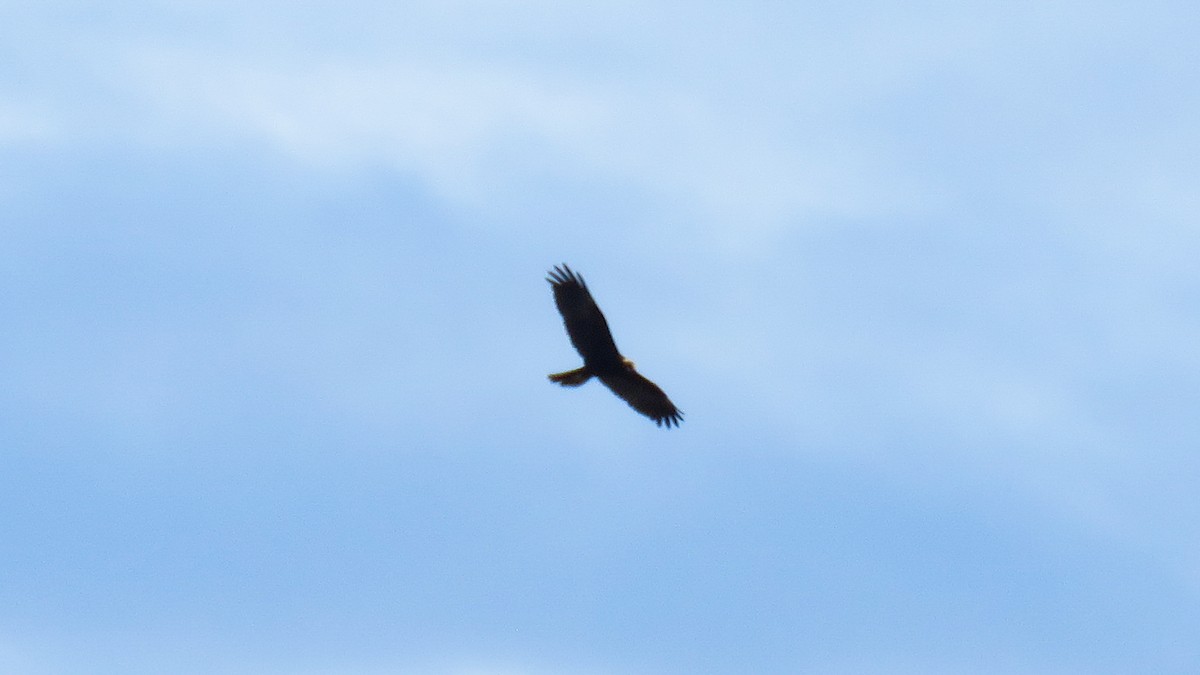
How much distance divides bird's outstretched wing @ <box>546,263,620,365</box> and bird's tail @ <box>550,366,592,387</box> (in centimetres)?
40

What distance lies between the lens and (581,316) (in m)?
37.8

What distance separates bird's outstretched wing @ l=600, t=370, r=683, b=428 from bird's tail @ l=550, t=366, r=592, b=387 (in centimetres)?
48

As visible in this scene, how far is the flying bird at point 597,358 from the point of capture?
37.7m

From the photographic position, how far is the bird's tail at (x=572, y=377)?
3825 cm

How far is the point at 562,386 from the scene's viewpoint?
38250mm

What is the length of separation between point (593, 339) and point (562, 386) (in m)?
1.05

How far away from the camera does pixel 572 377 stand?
126 feet

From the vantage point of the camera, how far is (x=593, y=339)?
37.9 meters

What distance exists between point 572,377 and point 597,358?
A: 56cm

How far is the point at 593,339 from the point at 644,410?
2.32 metres

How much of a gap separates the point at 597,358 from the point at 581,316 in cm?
92

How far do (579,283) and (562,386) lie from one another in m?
1.92

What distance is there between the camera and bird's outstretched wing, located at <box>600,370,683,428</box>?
38844mm

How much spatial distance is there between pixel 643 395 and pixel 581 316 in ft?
7.75
